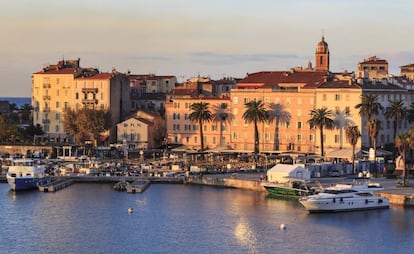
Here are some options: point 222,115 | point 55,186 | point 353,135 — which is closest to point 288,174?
point 353,135

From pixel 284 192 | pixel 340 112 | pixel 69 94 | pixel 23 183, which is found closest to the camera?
pixel 284 192

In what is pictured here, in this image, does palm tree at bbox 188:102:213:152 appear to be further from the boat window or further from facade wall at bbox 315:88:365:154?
the boat window

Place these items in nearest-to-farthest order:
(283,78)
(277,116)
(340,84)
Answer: (340,84), (277,116), (283,78)

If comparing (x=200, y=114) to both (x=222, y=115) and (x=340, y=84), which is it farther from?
(x=340, y=84)

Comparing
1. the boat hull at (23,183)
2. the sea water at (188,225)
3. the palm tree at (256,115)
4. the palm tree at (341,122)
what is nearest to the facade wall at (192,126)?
the palm tree at (256,115)

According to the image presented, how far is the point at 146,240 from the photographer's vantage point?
5488cm

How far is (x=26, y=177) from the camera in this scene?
78.2 m

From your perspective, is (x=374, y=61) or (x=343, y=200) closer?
(x=343, y=200)

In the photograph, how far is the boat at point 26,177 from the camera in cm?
7756

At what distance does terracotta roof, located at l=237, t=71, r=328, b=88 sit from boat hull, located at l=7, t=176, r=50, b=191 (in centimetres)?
2674

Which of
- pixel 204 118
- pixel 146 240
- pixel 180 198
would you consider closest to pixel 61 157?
pixel 204 118

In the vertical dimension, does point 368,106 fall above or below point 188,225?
above

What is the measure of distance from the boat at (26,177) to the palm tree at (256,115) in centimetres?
2051

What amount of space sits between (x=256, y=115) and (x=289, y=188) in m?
20.9
